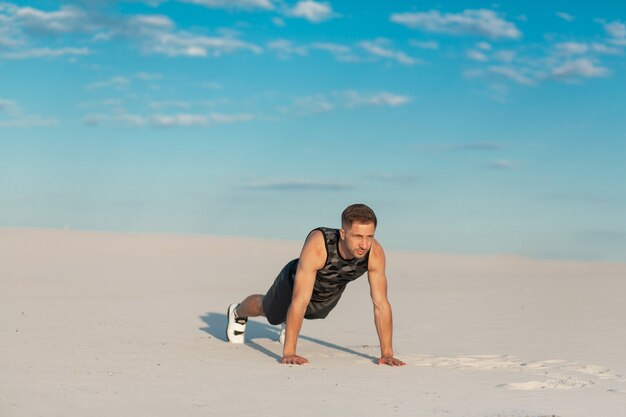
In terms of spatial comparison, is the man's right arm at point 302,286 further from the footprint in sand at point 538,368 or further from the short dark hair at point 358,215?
the footprint in sand at point 538,368

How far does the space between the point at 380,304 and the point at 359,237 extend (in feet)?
2.44

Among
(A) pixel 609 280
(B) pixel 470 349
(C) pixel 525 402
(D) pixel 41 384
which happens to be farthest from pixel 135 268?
(C) pixel 525 402

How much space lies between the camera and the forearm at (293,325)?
6.49 meters

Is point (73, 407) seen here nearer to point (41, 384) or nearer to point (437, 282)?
point (41, 384)

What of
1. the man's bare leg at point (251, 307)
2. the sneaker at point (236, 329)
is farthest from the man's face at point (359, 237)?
the sneaker at point (236, 329)

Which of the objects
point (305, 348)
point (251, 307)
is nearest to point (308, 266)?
point (251, 307)

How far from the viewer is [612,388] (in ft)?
18.5

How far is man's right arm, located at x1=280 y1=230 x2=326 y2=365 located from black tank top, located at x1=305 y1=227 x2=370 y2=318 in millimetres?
69

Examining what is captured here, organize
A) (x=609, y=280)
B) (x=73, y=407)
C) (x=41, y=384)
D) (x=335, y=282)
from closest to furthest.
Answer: (x=73, y=407)
(x=41, y=384)
(x=335, y=282)
(x=609, y=280)

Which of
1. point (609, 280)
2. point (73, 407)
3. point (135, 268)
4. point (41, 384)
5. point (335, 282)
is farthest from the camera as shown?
point (135, 268)

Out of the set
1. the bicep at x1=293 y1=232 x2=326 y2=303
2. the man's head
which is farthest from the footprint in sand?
the man's head

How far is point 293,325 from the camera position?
6.48m

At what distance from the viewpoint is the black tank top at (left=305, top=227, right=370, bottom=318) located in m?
6.59

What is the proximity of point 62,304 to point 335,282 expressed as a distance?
18.3ft
